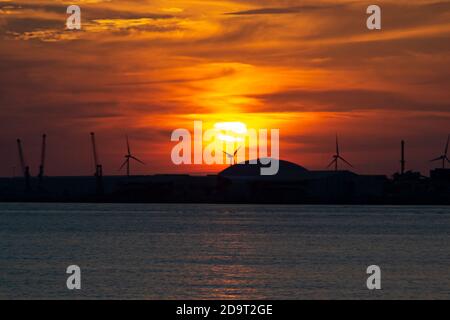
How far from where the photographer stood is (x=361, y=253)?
89625mm

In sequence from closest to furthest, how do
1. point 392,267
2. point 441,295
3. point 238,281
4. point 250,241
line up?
1. point 441,295
2. point 238,281
3. point 392,267
4. point 250,241

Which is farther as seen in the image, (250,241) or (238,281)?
(250,241)

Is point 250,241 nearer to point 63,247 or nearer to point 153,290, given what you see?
point 63,247

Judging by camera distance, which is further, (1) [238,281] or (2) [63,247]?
(2) [63,247]

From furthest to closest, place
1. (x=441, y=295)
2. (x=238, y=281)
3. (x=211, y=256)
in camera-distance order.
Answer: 1. (x=211, y=256)
2. (x=238, y=281)
3. (x=441, y=295)

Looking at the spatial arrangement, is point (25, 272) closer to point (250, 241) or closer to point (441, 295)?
point (441, 295)

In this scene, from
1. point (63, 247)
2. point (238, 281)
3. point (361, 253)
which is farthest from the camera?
point (63, 247)
